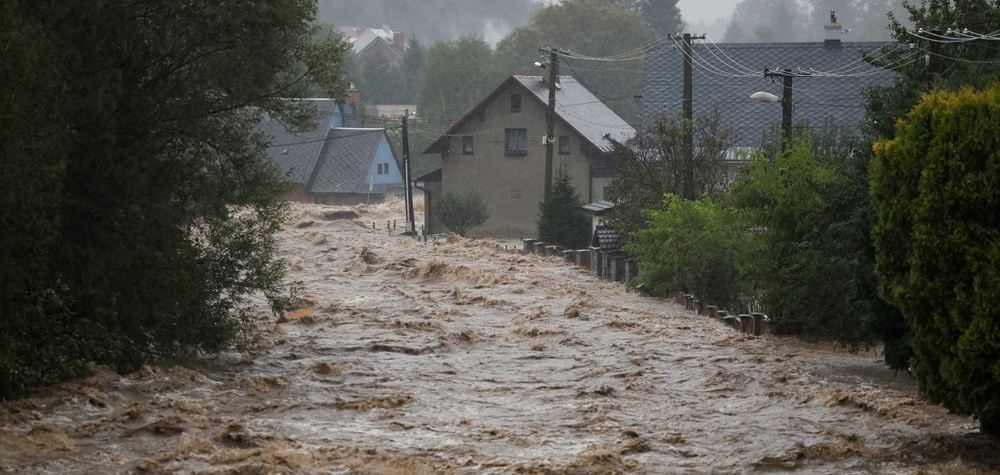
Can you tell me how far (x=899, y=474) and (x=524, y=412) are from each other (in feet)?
18.1

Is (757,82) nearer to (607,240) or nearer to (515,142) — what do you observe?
(515,142)

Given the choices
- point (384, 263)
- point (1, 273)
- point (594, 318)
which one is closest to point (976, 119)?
point (1, 273)

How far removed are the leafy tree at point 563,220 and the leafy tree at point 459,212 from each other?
9239mm

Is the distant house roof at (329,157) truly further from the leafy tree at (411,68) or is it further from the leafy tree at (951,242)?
the leafy tree at (951,242)

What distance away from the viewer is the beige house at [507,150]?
60.3 m

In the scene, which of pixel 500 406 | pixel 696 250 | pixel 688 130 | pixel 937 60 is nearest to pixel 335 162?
pixel 688 130

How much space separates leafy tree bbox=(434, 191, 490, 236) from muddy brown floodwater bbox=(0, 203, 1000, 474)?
27.2 metres

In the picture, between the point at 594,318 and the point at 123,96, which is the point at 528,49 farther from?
the point at 123,96

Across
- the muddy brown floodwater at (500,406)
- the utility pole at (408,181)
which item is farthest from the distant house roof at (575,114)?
the muddy brown floodwater at (500,406)

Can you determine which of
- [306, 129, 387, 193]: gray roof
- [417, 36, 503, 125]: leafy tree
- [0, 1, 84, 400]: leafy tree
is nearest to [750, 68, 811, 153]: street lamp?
[0, 1, 84, 400]: leafy tree

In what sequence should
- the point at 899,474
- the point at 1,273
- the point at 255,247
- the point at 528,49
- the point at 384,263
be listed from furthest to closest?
the point at 528,49, the point at 384,263, the point at 255,247, the point at 1,273, the point at 899,474

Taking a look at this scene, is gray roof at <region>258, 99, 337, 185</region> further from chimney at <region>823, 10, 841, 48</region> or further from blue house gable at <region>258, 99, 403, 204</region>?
chimney at <region>823, 10, 841, 48</region>

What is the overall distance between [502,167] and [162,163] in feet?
138

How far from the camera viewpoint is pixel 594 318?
28.4m
